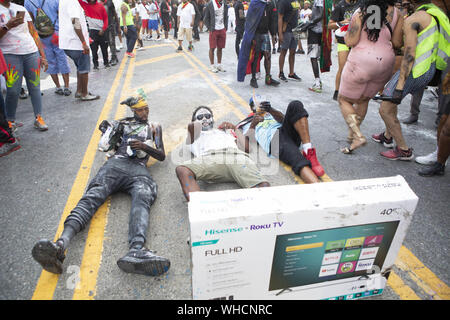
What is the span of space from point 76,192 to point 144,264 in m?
1.50

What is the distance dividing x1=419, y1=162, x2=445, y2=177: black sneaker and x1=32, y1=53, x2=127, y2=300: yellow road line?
13.0 ft

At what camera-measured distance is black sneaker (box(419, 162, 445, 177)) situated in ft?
10.8

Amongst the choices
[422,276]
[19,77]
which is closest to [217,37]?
[19,77]

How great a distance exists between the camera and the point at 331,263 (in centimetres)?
166

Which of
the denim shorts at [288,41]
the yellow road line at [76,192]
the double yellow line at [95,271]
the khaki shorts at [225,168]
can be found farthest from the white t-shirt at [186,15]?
the khaki shorts at [225,168]

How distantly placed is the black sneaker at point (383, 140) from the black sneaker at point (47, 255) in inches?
168

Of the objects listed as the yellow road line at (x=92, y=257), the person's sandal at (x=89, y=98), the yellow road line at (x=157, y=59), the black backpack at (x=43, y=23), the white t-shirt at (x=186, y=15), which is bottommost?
the yellow road line at (x=92, y=257)

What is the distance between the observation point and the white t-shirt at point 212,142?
313 cm

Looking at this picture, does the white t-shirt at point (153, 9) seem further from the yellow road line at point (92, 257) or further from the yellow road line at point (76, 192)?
the yellow road line at point (92, 257)

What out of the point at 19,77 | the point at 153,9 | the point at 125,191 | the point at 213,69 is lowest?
the point at 125,191

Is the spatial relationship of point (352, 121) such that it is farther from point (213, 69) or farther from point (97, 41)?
point (97, 41)

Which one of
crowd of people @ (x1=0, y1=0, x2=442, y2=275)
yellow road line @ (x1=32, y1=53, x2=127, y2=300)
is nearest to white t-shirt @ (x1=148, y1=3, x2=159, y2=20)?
yellow road line @ (x1=32, y1=53, x2=127, y2=300)

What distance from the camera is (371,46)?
11.0 feet
